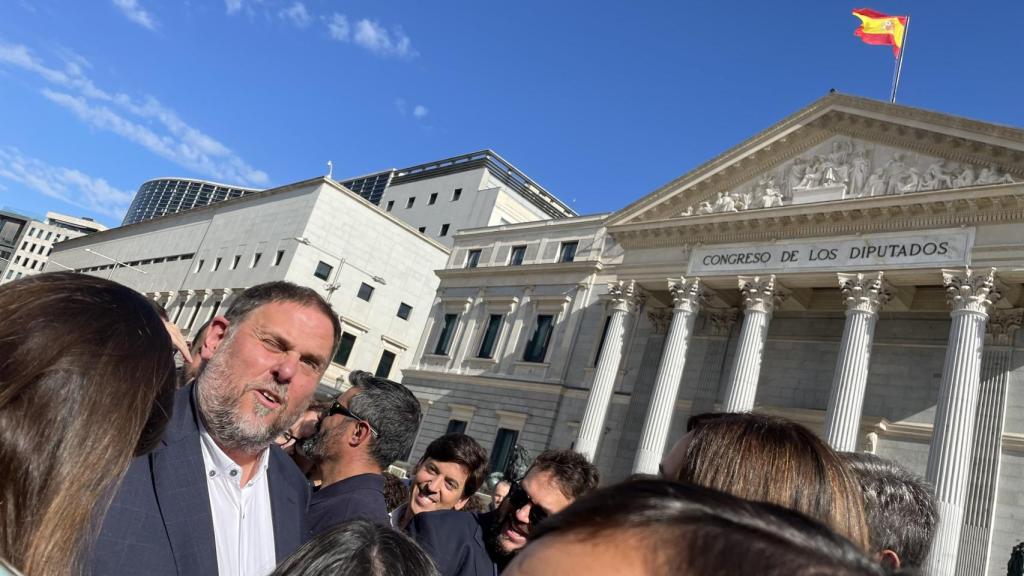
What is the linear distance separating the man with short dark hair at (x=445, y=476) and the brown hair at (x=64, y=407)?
12.8ft

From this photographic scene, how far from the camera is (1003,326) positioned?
20.1 metres

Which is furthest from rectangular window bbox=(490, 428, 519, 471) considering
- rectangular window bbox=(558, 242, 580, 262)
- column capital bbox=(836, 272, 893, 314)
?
column capital bbox=(836, 272, 893, 314)

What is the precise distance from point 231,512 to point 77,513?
175 cm

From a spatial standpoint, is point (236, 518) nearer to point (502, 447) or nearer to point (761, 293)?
point (761, 293)

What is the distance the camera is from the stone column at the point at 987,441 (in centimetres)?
1792

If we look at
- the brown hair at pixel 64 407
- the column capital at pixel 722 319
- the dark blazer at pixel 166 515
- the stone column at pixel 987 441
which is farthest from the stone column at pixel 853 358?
the brown hair at pixel 64 407

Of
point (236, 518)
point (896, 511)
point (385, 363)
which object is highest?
point (385, 363)

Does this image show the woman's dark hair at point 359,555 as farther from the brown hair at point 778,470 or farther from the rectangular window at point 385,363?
the rectangular window at point 385,363

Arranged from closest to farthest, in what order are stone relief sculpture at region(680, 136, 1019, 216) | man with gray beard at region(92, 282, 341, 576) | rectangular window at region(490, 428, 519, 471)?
man with gray beard at region(92, 282, 341, 576) → stone relief sculpture at region(680, 136, 1019, 216) → rectangular window at region(490, 428, 519, 471)

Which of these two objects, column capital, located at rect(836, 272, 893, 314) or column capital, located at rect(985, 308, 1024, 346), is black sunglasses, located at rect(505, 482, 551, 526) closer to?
column capital, located at rect(836, 272, 893, 314)

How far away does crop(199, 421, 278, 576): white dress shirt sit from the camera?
2949mm

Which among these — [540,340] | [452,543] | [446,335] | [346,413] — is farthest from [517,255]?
[452,543]

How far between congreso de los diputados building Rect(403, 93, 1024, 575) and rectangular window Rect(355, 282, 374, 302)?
1432 cm

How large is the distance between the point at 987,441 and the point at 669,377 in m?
8.85
